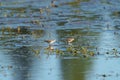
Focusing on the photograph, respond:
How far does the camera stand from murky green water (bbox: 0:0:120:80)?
42.5ft

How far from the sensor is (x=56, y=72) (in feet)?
42.3

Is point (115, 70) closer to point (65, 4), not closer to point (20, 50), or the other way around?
point (20, 50)

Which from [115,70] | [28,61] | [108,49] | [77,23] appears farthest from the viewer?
[77,23]

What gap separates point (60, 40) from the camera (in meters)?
17.2

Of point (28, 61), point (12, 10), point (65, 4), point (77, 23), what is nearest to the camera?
point (28, 61)

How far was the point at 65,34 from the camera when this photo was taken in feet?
60.3

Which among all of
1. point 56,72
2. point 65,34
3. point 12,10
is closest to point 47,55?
point 56,72

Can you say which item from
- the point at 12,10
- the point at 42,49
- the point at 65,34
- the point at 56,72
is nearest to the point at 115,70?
the point at 56,72

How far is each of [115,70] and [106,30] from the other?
20.3ft

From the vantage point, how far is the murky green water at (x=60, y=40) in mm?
12969

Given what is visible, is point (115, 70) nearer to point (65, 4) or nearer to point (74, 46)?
point (74, 46)

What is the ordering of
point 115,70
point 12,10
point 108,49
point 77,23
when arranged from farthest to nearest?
point 12,10 → point 77,23 → point 108,49 → point 115,70

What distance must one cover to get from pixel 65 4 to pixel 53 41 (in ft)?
33.6

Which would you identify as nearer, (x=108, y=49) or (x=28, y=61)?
(x=28, y=61)
